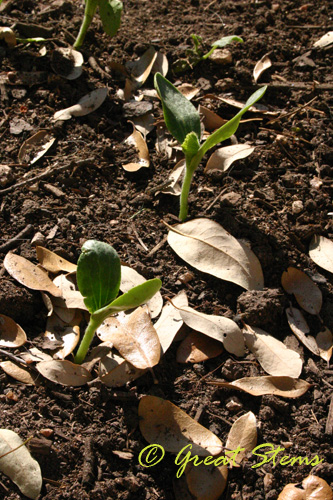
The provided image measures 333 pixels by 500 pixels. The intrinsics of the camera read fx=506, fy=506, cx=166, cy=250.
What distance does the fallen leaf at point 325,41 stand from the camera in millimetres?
2514

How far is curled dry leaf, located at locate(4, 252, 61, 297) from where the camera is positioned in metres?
1.64

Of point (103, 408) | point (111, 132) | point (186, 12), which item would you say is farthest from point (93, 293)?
point (186, 12)

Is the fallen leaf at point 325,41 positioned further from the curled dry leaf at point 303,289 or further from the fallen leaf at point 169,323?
the fallen leaf at point 169,323

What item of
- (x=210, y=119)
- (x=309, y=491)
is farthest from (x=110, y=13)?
(x=309, y=491)

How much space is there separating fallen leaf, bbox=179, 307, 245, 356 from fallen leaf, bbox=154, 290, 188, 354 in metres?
0.03

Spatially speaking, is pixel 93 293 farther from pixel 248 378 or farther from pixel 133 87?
pixel 133 87

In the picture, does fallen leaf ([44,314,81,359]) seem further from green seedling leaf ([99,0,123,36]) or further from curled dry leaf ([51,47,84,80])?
green seedling leaf ([99,0,123,36])

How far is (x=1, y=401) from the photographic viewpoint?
1.44m

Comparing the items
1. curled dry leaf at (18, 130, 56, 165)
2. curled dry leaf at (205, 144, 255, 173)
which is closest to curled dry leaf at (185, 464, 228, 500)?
curled dry leaf at (205, 144, 255, 173)

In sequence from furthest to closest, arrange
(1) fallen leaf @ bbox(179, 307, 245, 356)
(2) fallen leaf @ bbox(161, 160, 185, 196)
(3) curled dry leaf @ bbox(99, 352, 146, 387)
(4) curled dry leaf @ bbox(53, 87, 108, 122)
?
(4) curled dry leaf @ bbox(53, 87, 108, 122)
(2) fallen leaf @ bbox(161, 160, 185, 196)
(1) fallen leaf @ bbox(179, 307, 245, 356)
(3) curled dry leaf @ bbox(99, 352, 146, 387)

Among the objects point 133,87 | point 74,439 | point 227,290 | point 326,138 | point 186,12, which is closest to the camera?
point 74,439

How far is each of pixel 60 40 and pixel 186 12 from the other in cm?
74

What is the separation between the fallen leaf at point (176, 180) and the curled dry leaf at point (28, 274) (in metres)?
0.59

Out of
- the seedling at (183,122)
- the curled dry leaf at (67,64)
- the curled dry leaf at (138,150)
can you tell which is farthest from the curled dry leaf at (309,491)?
the curled dry leaf at (67,64)
